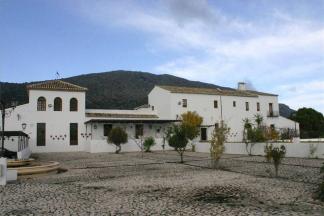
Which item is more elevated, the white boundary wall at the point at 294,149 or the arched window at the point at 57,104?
the arched window at the point at 57,104

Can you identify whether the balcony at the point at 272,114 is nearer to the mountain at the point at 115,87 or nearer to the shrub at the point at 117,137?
the shrub at the point at 117,137

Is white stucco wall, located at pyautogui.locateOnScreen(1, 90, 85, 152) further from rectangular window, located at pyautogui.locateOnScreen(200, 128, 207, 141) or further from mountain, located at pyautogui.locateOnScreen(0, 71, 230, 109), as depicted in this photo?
mountain, located at pyautogui.locateOnScreen(0, 71, 230, 109)

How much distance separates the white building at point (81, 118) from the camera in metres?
32.9

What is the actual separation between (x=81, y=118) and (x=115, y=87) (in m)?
75.8

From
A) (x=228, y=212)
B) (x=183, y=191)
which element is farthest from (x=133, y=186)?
(x=228, y=212)

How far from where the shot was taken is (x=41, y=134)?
33.3 m

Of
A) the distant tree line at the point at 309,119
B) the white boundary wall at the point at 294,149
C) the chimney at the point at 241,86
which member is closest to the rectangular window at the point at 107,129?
the white boundary wall at the point at 294,149

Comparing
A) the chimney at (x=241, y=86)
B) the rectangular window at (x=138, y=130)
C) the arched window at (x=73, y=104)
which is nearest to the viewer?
the arched window at (x=73, y=104)

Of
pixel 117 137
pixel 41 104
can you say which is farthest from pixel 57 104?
pixel 117 137

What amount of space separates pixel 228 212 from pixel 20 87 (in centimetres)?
8499

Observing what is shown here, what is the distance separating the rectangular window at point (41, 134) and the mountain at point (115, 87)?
36.8m

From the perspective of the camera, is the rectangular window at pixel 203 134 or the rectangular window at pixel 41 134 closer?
the rectangular window at pixel 41 134

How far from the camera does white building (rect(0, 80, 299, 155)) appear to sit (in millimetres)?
32938

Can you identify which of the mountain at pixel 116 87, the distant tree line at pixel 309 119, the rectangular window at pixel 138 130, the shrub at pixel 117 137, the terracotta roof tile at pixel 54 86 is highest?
the mountain at pixel 116 87
